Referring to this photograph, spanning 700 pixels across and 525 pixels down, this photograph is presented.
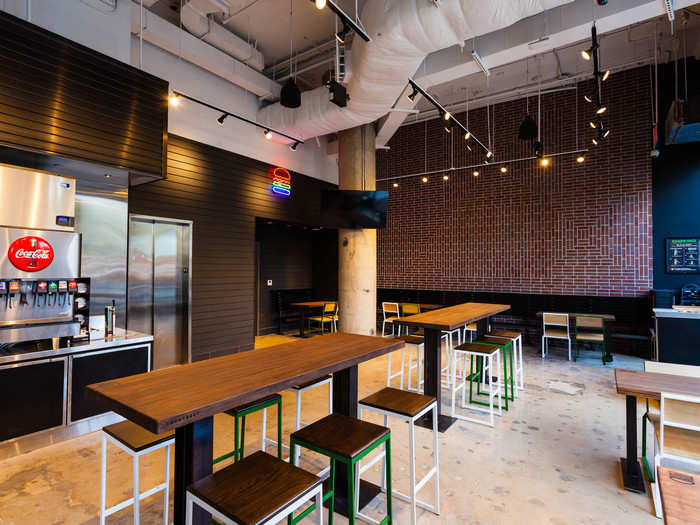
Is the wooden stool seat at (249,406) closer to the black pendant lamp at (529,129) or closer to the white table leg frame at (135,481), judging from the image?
the white table leg frame at (135,481)

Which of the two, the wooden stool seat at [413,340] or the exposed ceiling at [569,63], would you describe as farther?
the exposed ceiling at [569,63]

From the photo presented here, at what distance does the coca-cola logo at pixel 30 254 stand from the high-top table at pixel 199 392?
2317 mm

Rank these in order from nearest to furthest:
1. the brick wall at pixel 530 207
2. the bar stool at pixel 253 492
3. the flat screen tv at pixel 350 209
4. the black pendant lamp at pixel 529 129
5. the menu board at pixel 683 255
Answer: the bar stool at pixel 253 492
the black pendant lamp at pixel 529 129
the menu board at pixel 683 255
the flat screen tv at pixel 350 209
the brick wall at pixel 530 207

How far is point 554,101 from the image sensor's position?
23.8 feet

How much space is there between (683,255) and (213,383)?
7.99 meters

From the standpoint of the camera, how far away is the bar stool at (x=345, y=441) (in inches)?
63.3

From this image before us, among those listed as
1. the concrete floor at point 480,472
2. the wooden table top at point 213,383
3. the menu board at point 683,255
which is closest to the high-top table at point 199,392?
the wooden table top at point 213,383

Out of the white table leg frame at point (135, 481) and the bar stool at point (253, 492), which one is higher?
the bar stool at point (253, 492)

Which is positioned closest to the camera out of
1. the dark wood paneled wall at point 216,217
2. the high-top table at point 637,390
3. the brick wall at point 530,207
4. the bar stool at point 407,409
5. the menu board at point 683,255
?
the bar stool at point 407,409

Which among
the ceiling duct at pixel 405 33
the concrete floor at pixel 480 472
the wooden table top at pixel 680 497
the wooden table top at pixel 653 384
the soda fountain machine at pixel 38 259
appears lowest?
the concrete floor at pixel 480 472

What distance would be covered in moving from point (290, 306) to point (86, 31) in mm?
5803

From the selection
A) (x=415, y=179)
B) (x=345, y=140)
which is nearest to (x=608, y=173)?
(x=415, y=179)

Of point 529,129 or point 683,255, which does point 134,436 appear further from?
point 683,255

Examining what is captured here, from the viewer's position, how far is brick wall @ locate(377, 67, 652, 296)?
6.63 meters
